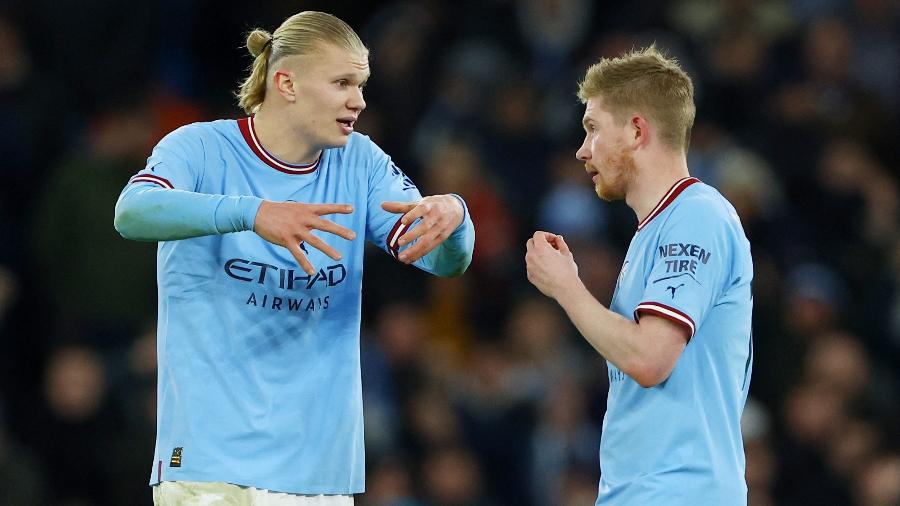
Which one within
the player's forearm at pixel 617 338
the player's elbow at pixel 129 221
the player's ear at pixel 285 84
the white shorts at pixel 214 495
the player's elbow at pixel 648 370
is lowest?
the white shorts at pixel 214 495

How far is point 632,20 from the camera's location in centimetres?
1200

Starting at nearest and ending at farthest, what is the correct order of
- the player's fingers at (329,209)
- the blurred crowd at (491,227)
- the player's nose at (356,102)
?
the player's fingers at (329,209), the player's nose at (356,102), the blurred crowd at (491,227)

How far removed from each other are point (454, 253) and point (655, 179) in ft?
2.54

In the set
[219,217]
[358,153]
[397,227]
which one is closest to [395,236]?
[397,227]

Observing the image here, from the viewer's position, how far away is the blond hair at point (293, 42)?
512 cm

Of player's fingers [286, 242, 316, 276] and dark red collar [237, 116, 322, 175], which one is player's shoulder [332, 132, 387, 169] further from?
player's fingers [286, 242, 316, 276]

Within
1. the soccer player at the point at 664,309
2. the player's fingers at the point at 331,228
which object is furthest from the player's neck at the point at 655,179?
the player's fingers at the point at 331,228

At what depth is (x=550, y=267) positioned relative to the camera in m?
4.64

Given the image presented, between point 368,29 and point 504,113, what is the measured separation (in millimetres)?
1680

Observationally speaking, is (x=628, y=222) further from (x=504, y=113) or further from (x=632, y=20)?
(x=632, y=20)

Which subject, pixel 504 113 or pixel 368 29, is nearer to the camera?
pixel 504 113

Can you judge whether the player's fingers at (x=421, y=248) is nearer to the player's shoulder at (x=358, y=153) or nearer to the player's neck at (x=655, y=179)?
the player's shoulder at (x=358, y=153)

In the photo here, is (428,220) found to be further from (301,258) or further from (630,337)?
(630,337)

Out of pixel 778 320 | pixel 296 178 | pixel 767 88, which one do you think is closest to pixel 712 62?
pixel 767 88
